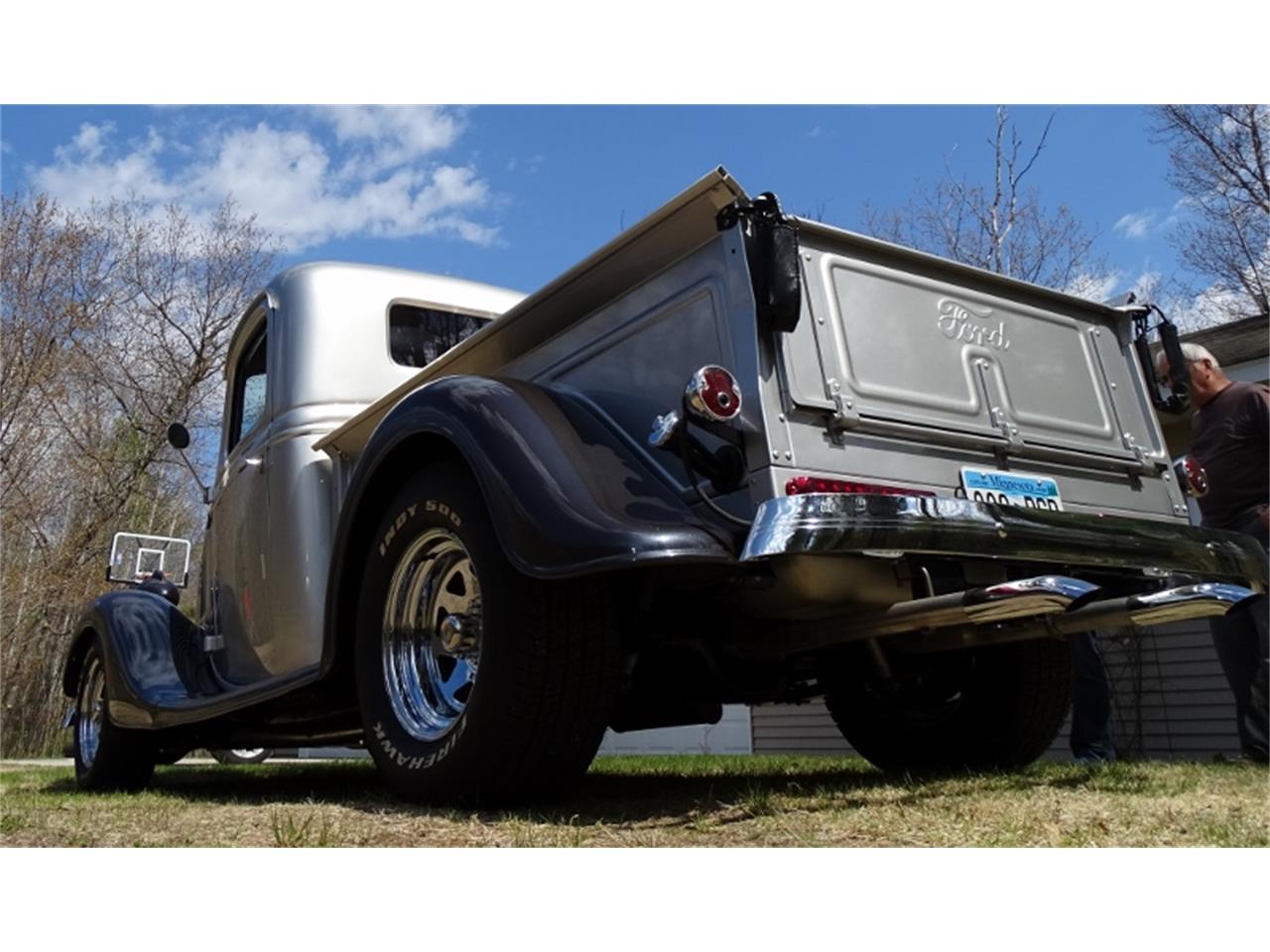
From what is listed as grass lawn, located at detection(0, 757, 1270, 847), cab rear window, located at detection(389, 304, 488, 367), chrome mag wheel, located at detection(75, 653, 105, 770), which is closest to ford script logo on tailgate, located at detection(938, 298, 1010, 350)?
grass lawn, located at detection(0, 757, 1270, 847)

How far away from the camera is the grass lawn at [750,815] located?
2.56m

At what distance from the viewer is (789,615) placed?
3217 millimetres

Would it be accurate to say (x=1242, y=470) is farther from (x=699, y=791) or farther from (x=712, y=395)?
(x=712, y=395)

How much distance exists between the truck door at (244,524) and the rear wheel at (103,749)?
59 cm

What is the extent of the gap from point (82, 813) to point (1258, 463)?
16.2 ft

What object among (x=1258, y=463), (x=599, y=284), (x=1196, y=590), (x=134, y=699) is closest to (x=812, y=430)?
(x=599, y=284)

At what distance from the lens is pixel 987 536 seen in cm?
290

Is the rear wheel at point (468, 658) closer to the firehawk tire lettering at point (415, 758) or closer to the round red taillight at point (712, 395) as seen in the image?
the firehawk tire lettering at point (415, 758)

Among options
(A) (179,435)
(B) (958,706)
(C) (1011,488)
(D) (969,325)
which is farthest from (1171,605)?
(A) (179,435)

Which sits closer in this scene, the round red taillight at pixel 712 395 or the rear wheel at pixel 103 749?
the round red taillight at pixel 712 395

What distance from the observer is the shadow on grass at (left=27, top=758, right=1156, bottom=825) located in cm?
309

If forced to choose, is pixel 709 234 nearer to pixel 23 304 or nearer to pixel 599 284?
pixel 599 284

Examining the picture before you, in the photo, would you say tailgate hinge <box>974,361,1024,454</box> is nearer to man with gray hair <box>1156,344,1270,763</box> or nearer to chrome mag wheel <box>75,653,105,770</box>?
man with gray hair <box>1156,344,1270,763</box>

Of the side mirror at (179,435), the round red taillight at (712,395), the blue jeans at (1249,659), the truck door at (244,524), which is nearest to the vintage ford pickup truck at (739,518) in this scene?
the round red taillight at (712,395)
